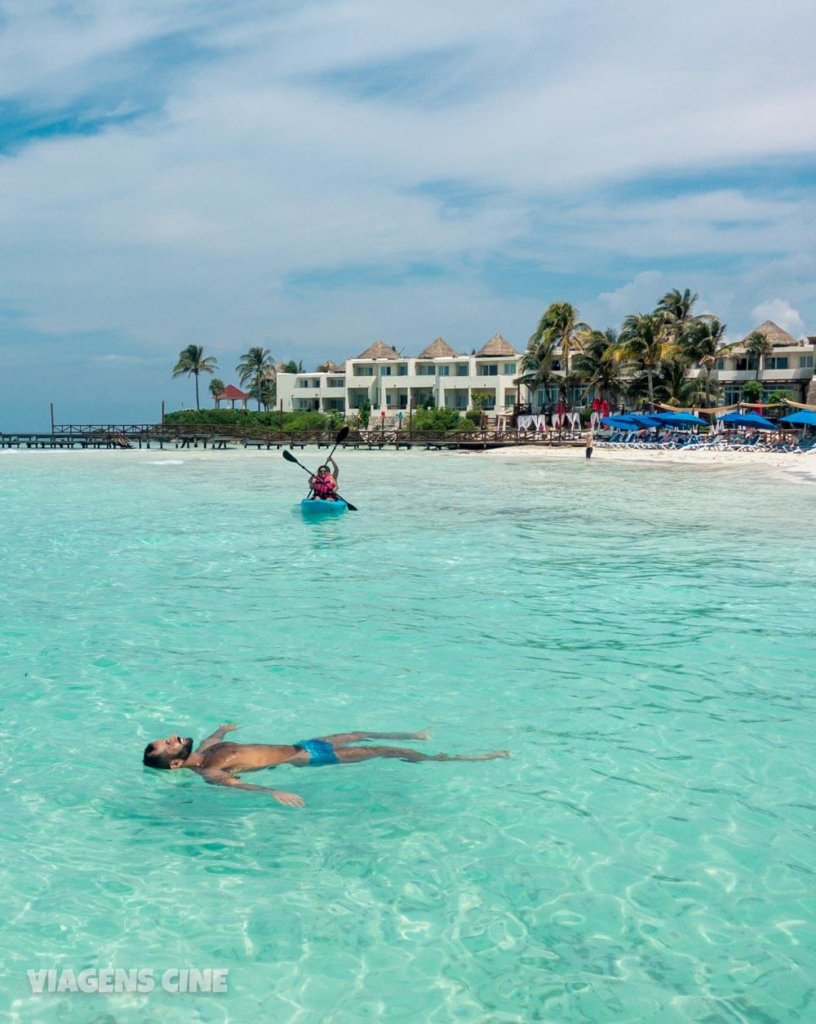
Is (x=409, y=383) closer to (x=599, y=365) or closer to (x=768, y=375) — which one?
(x=599, y=365)

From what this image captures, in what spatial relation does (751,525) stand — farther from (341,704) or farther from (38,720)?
(38,720)

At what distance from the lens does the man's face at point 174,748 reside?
292 inches

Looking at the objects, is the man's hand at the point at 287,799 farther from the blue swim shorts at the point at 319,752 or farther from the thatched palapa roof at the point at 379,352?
the thatched palapa roof at the point at 379,352

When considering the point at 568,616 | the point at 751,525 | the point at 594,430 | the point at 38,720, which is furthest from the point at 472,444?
the point at 38,720

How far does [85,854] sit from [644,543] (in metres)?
16.2

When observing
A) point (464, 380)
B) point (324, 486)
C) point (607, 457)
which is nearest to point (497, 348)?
point (464, 380)

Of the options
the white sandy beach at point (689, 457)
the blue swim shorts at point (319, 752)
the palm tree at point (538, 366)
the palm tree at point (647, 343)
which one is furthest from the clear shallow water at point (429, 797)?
the palm tree at point (538, 366)

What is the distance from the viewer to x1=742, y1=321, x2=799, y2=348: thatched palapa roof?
75.3 metres

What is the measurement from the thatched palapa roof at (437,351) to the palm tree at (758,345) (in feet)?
99.9

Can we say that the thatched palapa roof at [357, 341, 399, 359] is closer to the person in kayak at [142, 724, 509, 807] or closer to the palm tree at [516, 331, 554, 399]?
the palm tree at [516, 331, 554, 399]

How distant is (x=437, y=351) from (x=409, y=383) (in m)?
4.89

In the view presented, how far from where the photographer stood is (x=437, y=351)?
310ft

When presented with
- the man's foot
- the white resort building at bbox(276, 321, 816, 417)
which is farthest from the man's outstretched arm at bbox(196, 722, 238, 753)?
the white resort building at bbox(276, 321, 816, 417)

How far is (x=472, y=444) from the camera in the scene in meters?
72.5
